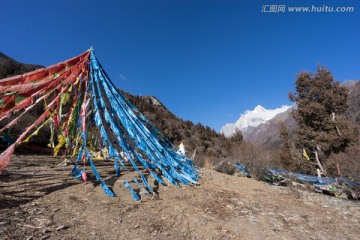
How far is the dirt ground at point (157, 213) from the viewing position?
2.84 meters

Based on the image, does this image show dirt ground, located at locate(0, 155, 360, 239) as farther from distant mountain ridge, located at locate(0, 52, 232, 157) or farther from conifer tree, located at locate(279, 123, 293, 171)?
distant mountain ridge, located at locate(0, 52, 232, 157)

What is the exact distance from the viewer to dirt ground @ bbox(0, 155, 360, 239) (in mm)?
2839

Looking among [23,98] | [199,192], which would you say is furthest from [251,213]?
[23,98]

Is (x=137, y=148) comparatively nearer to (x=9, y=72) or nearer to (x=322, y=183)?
(x=322, y=183)

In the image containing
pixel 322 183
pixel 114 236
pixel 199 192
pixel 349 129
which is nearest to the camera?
pixel 114 236

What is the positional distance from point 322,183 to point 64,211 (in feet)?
28.1

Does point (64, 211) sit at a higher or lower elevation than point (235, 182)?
→ lower

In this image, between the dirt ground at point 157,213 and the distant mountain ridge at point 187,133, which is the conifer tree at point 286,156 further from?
the dirt ground at point 157,213

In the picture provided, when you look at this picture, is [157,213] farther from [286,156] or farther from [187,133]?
[187,133]

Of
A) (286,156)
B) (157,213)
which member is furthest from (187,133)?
(157,213)

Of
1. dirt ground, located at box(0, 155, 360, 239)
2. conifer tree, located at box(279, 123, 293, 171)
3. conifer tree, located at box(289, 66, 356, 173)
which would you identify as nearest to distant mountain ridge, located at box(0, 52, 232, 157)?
conifer tree, located at box(279, 123, 293, 171)

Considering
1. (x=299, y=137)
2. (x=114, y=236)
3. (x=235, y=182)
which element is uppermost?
(x=299, y=137)

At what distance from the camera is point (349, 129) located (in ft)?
47.4

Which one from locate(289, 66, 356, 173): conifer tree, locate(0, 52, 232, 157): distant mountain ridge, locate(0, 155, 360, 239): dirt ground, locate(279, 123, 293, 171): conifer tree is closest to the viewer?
locate(0, 155, 360, 239): dirt ground
